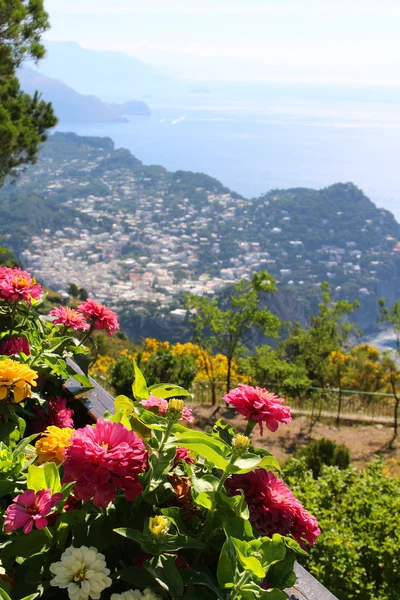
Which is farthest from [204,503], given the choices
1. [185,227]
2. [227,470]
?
[185,227]

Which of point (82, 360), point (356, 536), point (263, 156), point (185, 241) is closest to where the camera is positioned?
point (82, 360)

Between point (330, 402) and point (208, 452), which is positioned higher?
point (208, 452)

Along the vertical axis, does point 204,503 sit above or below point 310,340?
above

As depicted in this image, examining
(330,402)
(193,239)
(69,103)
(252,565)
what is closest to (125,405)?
(252,565)

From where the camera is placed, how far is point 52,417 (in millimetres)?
1396

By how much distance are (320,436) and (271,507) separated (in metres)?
6.85

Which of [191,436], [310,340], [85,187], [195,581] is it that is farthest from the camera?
[85,187]

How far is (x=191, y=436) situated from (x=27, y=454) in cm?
41

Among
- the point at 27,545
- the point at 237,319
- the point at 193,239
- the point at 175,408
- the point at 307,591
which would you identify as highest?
the point at 193,239

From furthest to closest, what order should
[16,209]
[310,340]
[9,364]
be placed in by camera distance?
1. [16,209]
2. [310,340]
3. [9,364]

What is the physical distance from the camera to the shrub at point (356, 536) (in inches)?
94.0

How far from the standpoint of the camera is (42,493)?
795mm

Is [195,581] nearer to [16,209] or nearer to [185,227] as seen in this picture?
[16,209]

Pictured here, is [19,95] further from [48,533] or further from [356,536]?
[48,533]
